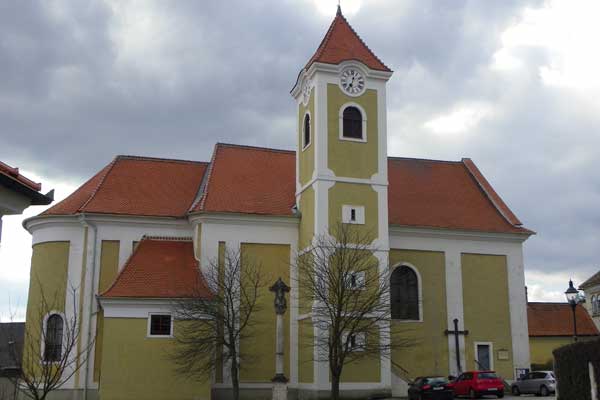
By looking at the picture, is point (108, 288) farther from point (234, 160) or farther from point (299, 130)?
point (299, 130)

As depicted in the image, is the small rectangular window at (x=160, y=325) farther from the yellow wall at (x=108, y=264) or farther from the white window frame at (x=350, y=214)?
the white window frame at (x=350, y=214)

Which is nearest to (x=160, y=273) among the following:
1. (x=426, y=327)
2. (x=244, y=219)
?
(x=244, y=219)

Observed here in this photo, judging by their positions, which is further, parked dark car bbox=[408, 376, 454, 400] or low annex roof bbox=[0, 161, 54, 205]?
parked dark car bbox=[408, 376, 454, 400]

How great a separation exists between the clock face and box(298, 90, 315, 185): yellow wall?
1.70 metres

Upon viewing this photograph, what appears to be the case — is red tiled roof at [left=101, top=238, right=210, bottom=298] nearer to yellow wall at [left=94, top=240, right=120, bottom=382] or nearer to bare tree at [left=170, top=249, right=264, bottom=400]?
bare tree at [left=170, top=249, right=264, bottom=400]

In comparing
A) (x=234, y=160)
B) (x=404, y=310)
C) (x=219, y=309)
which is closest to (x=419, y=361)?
(x=404, y=310)

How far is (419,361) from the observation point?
38094mm

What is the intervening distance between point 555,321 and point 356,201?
29.9 m

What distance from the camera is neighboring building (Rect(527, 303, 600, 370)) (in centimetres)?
5638

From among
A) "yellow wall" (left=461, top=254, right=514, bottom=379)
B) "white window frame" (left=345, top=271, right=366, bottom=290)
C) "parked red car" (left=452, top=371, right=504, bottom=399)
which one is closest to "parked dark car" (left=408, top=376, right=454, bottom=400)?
"parked red car" (left=452, top=371, right=504, bottom=399)

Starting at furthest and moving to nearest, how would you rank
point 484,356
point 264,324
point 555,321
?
Answer: point 555,321 → point 484,356 → point 264,324

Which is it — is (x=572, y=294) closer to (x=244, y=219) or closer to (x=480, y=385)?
(x=480, y=385)

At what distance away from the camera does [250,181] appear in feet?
131

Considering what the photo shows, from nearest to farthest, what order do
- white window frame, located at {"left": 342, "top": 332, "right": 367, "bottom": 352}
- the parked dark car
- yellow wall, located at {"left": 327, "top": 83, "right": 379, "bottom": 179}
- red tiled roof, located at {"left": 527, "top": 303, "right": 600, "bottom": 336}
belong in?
the parked dark car
white window frame, located at {"left": 342, "top": 332, "right": 367, "bottom": 352}
yellow wall, located at {"left": 327, "top": 83, "right": 379, "bottom": 179}
red tiled roof, located at {"left": 527, "top": 303, "right": 600, "bottom": 336}
